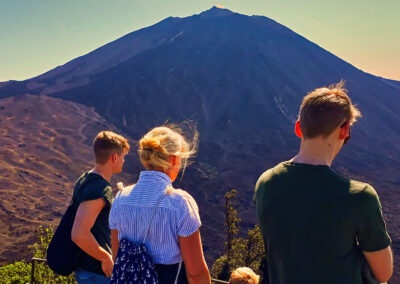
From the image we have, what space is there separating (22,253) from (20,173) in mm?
13941

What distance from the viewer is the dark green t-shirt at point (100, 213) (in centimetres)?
246

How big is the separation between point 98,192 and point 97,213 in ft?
0.45

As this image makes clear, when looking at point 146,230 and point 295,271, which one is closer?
point 295,271

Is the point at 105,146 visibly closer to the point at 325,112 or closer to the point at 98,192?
the point at 98,192

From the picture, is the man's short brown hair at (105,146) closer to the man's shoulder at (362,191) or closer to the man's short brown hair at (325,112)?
the man's short brown hair at (325,112)

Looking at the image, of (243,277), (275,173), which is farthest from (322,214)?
(243,277)

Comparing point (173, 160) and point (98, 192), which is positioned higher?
point (173, 160)

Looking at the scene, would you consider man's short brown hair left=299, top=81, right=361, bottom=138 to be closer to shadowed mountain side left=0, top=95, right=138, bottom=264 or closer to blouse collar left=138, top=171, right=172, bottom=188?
blouse collar left=138, top=171, right=172, bottom=188

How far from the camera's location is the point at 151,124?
177ft

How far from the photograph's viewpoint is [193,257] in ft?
5.98

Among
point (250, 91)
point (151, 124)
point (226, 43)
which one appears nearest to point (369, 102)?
point (250, 91)

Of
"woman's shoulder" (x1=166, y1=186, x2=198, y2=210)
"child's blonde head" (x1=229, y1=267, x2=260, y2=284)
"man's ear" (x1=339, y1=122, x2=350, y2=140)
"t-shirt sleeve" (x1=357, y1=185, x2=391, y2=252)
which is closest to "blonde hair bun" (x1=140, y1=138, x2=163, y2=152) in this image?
"woman's shoulder" (x1=166, y1=186, x2=198, y2=210)

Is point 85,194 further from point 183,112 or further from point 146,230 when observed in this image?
point 183,112

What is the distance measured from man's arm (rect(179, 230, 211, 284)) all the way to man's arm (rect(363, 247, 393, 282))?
752 mm
